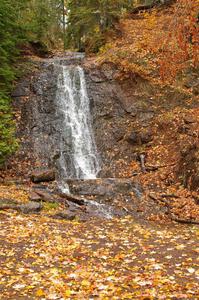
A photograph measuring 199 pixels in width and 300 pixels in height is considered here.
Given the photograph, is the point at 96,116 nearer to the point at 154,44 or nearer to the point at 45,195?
the point at 45,195

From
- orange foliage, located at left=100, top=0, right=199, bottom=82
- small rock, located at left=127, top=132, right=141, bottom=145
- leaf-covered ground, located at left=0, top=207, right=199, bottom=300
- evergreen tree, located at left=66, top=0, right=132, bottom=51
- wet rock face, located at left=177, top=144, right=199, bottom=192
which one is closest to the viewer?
leaf-covered ground, located at left=0, top=207, right=199, bottom=300

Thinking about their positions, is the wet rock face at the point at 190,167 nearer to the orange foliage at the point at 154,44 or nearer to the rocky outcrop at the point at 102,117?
the rocky outcrop at the point at 102,117

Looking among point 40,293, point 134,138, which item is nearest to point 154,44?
point 40,293

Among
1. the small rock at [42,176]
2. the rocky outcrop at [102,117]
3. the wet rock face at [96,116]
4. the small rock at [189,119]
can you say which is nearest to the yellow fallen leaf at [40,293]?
the small rock at [42,176]

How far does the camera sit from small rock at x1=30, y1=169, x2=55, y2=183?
16.2 meters

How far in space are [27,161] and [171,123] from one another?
25.3 ft

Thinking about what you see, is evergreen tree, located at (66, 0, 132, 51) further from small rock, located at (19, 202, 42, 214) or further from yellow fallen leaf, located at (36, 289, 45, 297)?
yellow fallen leaf, located at (36, 289, 45, 297)

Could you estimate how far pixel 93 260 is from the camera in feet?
25.8

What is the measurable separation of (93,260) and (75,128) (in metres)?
13.2

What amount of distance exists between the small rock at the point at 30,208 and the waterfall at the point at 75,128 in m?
5.75

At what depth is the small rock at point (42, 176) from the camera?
53.1 ft

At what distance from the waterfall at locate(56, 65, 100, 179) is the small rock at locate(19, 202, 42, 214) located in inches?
226

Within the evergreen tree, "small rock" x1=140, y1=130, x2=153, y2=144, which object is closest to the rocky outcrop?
"small rock" x1=140, y1=130, x2=153, y2=144

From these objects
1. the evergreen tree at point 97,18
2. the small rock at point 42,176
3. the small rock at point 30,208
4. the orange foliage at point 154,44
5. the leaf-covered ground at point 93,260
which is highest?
the evergreen tree at point 97,18
